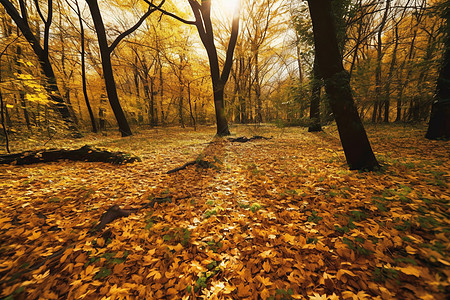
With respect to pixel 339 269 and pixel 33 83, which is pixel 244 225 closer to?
pixel 339 269

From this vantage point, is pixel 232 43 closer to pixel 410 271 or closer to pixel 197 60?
pixel 197 60

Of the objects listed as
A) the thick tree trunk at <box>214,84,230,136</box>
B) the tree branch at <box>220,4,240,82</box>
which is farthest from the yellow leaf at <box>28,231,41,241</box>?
the tree branch at <box>220,4,240,82</box>

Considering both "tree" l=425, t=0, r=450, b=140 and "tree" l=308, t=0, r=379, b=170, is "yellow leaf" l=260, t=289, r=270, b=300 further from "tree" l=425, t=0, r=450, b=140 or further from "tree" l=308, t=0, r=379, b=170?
"tree" l=425, t=0, r=450, b=140

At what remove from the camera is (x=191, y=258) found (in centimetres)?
203

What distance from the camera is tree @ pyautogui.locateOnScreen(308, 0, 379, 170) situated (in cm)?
350

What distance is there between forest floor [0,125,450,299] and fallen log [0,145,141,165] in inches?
41.3

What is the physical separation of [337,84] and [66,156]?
8.14m

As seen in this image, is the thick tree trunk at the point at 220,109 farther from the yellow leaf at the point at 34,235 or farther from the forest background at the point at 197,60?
the yellow leaf at the point at 34,235

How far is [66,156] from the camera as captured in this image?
17.3ft

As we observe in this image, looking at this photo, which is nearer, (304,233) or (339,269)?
(339,269)

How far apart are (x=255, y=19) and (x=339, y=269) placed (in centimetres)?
1992

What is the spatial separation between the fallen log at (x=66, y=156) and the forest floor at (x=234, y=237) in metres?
1.05

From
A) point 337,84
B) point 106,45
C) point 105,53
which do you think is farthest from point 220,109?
point 106,45

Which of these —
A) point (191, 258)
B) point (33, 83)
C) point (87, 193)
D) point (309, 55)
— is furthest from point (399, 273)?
point (33, 83)
